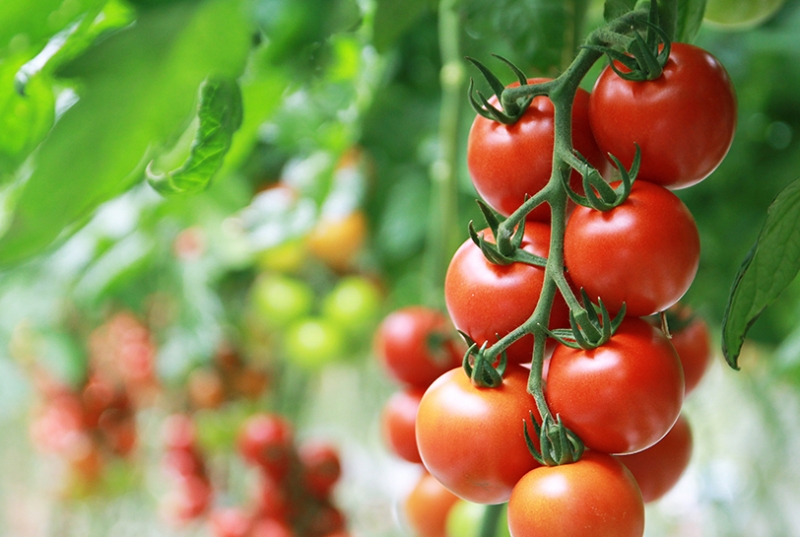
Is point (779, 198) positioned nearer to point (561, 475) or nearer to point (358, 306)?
point (561, 475)

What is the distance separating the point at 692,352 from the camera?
0.25 m

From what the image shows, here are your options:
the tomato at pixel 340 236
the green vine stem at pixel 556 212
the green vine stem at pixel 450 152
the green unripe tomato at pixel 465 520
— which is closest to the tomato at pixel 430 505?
the green unripe tomato at pixel 465 520

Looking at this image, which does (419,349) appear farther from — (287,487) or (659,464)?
(287,487)

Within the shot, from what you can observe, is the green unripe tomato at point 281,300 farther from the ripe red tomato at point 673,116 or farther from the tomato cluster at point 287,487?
the ripe red tomato at point 673,116

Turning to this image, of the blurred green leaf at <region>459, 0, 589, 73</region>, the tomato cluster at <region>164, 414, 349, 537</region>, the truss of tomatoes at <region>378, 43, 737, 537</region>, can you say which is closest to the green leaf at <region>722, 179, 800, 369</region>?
the truss of tomatoes at <region>378, 43, 737, 537</region>

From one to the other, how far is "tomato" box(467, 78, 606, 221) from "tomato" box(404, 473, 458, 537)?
0.73 ft

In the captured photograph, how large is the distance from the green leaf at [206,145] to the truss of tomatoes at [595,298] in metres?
0.08

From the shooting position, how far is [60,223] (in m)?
0.27

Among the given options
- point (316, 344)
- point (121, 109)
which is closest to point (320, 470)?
point (316, 344)

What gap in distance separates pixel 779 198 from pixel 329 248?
53 cm

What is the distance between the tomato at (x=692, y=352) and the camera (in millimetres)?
251

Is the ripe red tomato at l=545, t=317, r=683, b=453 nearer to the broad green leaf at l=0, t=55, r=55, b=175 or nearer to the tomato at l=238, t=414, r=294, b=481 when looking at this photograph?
the broad green leaf at l=0, t=55, r=55, b=175

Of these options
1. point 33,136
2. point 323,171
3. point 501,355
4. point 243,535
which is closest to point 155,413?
point 243,535

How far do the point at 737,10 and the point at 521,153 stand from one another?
0.52 feet
